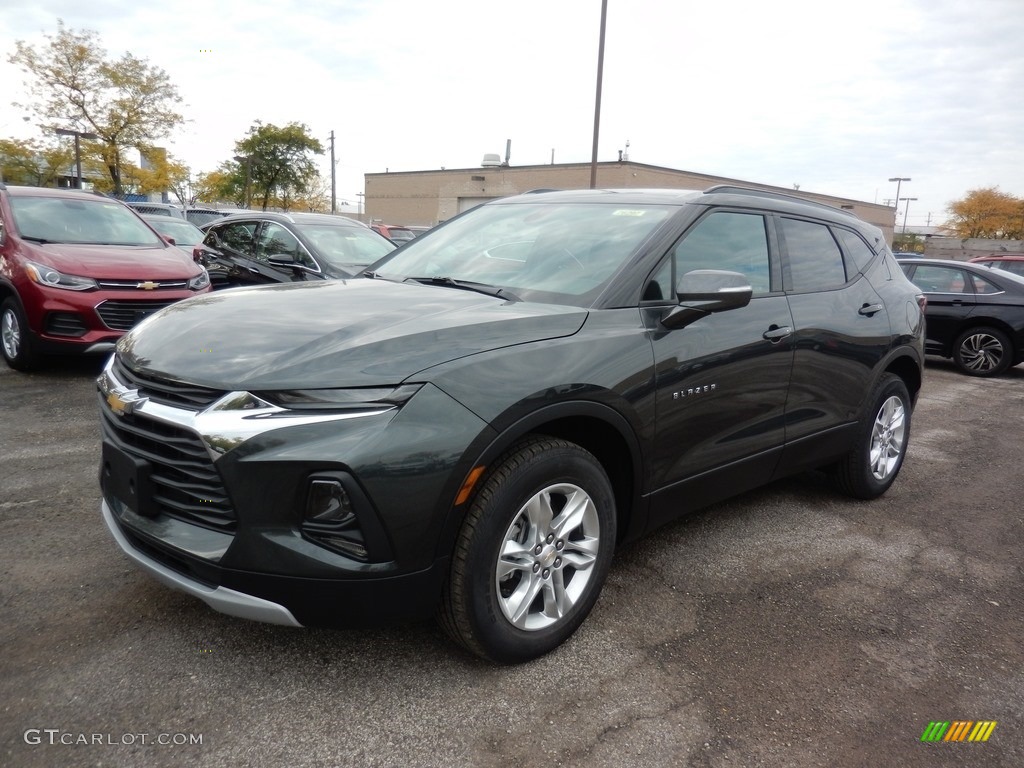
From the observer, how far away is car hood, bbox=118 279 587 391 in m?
2.21

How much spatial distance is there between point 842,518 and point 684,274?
2102 millimetres

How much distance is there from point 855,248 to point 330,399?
352cm

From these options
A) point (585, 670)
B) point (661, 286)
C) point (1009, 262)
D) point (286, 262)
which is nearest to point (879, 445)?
point (661, 286)

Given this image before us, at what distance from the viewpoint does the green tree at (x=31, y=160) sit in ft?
120

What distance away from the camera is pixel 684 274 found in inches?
121

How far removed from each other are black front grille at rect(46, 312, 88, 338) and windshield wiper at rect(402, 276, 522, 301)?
4.23 m

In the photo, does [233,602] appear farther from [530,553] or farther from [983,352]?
[983,352]

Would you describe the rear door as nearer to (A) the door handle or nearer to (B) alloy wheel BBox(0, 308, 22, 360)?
(A) the door handle

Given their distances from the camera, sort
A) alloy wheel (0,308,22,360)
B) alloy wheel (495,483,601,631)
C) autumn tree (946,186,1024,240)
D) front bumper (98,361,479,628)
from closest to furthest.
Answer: front bumper (98,361,479,628), alloy wheel (495,483,601,631), alloy wheel (0,308,22,360), autumn tree (946,186,1024,240)

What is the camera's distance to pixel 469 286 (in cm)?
316

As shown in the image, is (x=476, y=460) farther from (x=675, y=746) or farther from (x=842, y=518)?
(x=842, y=518)

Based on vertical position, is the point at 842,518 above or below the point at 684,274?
below

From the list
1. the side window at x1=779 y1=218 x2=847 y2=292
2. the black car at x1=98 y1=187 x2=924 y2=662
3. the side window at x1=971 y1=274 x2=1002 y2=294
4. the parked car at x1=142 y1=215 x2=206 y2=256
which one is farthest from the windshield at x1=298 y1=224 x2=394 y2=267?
the side window at x1=971 y1=274 x2=1002 y2=294

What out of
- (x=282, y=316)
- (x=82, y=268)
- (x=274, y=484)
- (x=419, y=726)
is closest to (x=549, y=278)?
(x=282, y=316)
